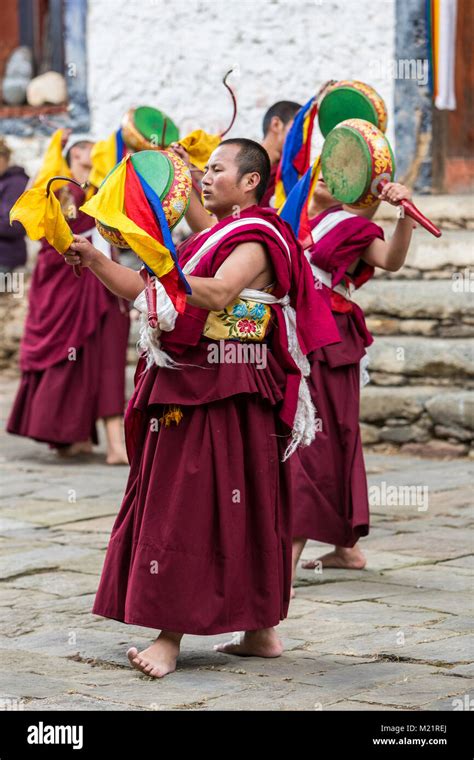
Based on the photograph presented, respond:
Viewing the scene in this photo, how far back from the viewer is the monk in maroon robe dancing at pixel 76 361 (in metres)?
7.85

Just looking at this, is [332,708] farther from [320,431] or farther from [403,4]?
[403,4]

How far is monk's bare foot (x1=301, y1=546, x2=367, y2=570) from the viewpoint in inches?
209

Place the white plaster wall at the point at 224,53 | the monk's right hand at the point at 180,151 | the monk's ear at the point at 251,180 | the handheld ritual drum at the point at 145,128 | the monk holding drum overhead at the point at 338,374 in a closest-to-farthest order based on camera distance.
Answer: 1. the monk's ear at the point at 251,180
2. the monk's right hand at the point at 180,151
3. the monk holding drum overhead at the point at 338,374
4. the handheld ritual drum at the point at 145,128
5. the white plaster wall at the point at 224,53

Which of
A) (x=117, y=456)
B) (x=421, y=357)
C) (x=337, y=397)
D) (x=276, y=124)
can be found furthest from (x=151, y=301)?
(x=421, y=357)

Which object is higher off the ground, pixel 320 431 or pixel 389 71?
pixel 389 71

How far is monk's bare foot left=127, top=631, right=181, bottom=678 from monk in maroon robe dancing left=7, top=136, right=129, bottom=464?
3853mm

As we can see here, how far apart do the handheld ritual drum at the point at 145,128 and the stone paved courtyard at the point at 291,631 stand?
165 centimetres

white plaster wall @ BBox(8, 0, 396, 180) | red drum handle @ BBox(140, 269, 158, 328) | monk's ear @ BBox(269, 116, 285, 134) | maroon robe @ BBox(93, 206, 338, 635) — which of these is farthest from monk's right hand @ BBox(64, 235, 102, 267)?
white plaster wall @ BBox(8, 0, 396, 180)

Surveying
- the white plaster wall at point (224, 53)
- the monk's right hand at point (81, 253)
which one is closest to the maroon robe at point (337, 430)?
the monk's right hand at point (81, 253)

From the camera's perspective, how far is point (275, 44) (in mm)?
9102

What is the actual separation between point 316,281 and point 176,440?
136cm

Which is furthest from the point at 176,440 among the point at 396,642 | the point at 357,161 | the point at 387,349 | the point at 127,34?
the point at 127,34

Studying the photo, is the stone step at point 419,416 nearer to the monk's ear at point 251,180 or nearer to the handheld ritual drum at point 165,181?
the monk's ear at point 251,180

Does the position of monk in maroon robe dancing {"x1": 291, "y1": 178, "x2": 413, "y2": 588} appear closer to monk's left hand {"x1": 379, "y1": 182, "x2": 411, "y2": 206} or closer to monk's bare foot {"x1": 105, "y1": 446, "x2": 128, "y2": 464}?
monk's left hand {"x1": 379, "y1": 182, "x2": 411, "y2": 206}
